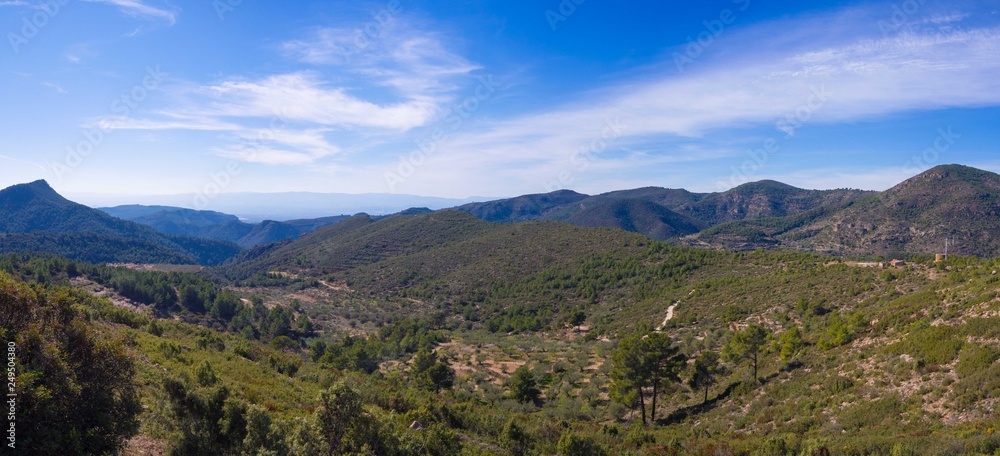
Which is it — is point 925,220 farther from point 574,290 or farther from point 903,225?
point 574,290

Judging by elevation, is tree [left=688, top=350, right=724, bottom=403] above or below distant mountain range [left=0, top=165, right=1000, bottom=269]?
below

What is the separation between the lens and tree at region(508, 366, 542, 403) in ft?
82.7

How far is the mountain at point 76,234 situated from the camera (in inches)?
Answer: 4299

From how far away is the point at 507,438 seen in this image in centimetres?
1296

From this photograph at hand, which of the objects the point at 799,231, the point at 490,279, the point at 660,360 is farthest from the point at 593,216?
the point at 660,360

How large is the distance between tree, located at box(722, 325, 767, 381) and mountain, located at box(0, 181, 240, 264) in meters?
149

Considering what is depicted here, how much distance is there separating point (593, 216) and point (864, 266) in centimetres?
16383

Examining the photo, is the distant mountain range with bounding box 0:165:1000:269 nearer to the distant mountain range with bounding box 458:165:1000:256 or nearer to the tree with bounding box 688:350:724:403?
the distant mountain range with bounding box 458:165:1000:256

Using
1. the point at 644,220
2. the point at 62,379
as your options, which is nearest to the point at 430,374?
the point at 62,379

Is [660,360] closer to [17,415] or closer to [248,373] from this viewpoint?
[248,373]

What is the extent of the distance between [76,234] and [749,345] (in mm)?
166219

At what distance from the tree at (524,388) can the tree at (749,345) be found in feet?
38.8

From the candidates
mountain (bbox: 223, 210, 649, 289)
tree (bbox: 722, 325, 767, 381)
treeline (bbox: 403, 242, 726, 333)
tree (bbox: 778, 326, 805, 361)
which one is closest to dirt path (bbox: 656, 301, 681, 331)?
treeline (bbox: 403, 242, 726, 333)

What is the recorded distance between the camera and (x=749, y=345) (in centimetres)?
2222
